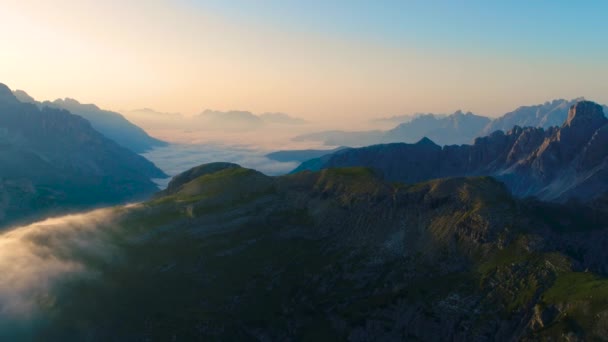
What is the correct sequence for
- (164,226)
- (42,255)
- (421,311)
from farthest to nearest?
(164,226), (42,255), (421,311)

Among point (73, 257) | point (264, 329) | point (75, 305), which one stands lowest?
point (264, 329)

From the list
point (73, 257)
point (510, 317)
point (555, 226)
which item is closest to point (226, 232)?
point (73, 257)

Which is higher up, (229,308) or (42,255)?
(42,255)

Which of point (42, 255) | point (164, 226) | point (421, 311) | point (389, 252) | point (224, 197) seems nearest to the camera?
point (421, 311)

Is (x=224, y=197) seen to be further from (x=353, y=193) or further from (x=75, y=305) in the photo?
(x=75, y=305)

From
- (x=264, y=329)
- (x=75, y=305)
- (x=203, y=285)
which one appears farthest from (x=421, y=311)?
(x=75, y=305)

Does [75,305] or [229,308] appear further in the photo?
[229,308]
